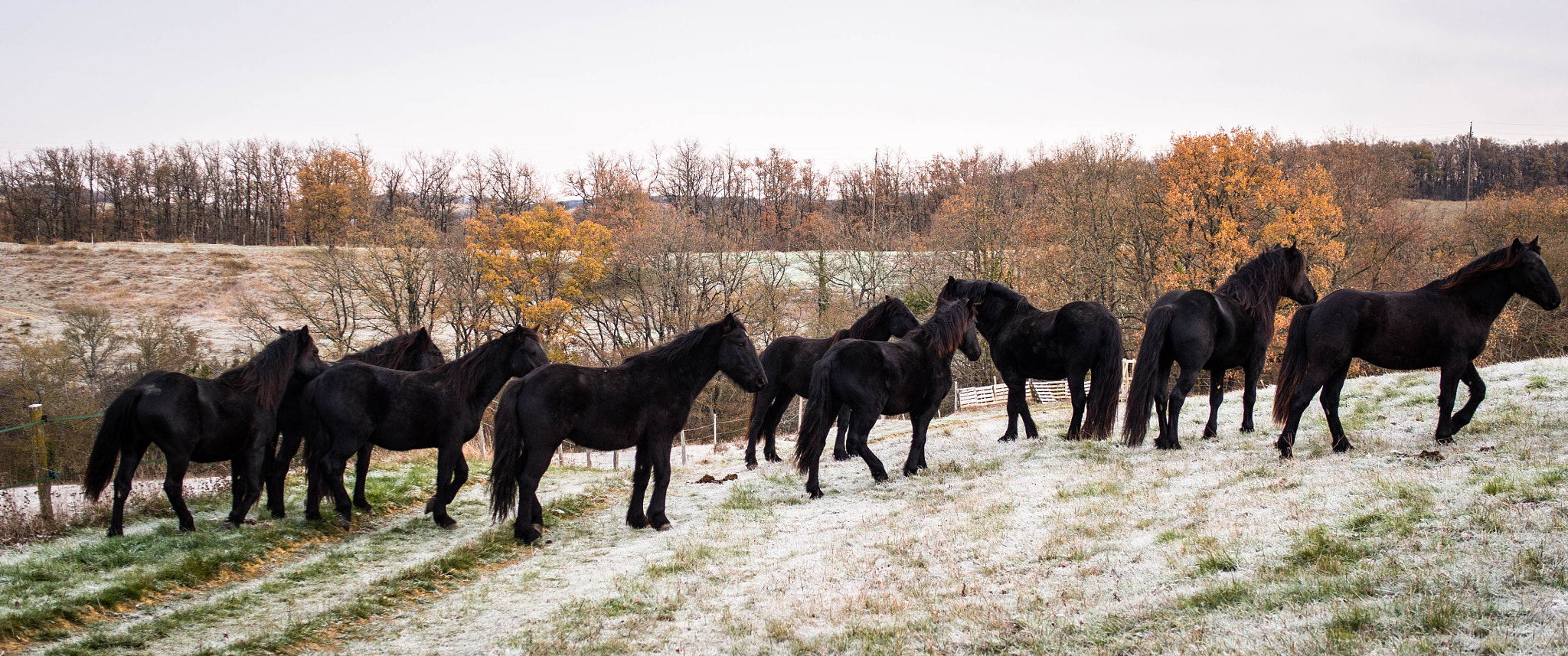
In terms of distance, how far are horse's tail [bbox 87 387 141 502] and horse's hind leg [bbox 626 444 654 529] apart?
17.1 ft

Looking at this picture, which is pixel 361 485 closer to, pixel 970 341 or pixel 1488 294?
pixel 970 341

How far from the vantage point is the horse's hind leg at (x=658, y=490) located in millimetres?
9578

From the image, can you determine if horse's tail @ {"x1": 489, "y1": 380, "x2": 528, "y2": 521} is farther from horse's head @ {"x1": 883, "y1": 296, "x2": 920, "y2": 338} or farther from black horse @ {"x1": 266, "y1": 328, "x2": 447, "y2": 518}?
horse's head @ {"x1": 883, "y1": 296, "x2": 920, "y2": 338}

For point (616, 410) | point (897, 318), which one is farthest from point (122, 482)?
point (897, 318)

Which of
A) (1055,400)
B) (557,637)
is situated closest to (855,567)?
Result: (557,637)

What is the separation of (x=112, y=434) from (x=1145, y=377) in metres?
11.8

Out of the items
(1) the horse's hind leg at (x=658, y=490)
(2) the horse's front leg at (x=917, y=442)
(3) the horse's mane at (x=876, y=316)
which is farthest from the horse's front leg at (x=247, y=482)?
(3) the horse's mane at (x=876, y=316)

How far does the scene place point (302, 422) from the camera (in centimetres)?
1098

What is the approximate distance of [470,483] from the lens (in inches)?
567

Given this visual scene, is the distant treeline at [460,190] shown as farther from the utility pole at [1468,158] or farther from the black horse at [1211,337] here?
the black horse at [1211,337]

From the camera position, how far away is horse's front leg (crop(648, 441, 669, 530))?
31.4 ft

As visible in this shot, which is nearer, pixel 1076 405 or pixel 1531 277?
pixel 1531 277

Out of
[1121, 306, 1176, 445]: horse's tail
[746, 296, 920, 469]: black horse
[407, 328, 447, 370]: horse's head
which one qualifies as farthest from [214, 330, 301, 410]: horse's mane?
[1121, 306, 1176, 445]: horse's tail

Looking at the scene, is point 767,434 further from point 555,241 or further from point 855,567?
point 555,241
